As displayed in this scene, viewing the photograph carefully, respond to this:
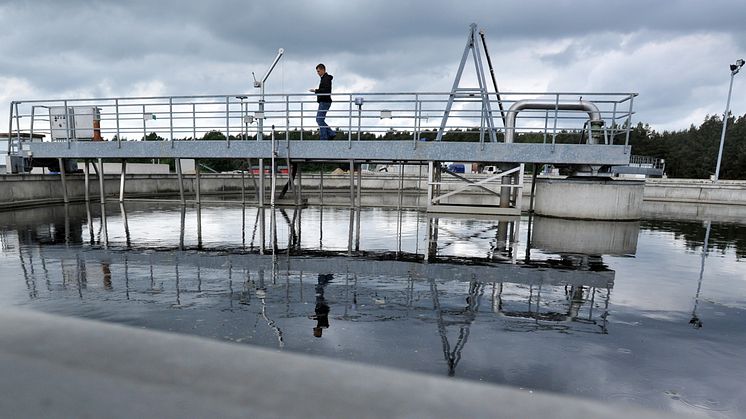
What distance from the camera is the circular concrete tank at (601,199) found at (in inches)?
482

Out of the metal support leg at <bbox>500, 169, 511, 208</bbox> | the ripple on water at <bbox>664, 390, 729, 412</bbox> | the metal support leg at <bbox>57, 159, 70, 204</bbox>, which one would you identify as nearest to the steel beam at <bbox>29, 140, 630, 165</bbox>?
the metal support leg at <bbox>57, 159, 70, 204</bbox>

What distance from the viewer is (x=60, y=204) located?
49.6 ft

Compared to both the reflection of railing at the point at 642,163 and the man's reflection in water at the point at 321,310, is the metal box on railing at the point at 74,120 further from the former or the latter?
the reflection of railing at the point at 642,163

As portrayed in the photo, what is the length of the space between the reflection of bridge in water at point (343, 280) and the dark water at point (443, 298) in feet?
0.11

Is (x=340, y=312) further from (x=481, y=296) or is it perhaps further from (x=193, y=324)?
(x=481, y=296)

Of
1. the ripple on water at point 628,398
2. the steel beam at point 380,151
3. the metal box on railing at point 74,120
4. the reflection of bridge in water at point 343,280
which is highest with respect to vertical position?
the metal box on railing at point 74,120

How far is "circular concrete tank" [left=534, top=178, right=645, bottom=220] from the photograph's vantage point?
1225 cm

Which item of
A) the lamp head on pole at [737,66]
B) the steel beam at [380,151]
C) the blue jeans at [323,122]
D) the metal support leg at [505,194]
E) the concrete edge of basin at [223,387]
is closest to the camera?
the concrete edge of basin at [223,387]

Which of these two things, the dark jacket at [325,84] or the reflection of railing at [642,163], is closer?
the dark jacket at [325,84]

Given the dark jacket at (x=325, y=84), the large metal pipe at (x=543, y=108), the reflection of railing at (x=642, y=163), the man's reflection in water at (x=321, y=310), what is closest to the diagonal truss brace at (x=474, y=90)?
the large metal pipe at (x=543, y=108)

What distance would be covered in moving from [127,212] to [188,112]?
383 cm

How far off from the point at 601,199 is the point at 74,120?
18.5 m

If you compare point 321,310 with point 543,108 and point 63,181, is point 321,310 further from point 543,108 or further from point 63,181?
point 63,181

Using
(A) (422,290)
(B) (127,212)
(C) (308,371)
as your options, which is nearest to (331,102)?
(B) (127,212)
